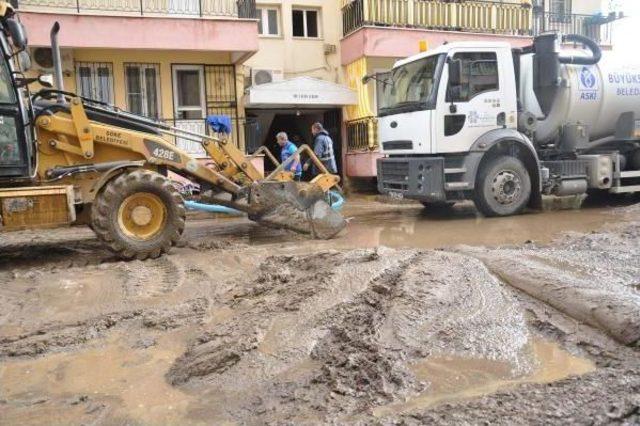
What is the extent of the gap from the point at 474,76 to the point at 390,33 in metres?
7.35

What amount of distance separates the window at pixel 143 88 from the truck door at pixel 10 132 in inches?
336

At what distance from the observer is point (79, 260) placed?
24.3 ft

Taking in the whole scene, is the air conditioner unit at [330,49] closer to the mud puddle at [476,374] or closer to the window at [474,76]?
the window at [474,76]

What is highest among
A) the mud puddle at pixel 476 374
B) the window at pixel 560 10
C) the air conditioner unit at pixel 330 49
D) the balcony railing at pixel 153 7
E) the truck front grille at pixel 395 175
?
the window at pixel 560 10

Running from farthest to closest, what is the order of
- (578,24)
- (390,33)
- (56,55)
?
1. (578,24)
2. (390,33)
3. (56,55)

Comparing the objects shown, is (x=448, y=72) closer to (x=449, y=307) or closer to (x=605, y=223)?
(x=605, y=223)

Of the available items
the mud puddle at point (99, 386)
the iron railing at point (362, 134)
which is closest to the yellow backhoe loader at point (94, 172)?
the mud puddle at point (99, 386)

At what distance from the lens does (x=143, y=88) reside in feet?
49.8

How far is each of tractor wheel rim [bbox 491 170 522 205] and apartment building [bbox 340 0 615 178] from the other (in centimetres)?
625

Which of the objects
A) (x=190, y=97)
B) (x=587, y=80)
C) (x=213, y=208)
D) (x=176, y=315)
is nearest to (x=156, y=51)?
(x=190, y=97)

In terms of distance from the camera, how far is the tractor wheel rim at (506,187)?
1040 centimetres

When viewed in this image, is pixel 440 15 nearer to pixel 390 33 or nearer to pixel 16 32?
pixel 390 33

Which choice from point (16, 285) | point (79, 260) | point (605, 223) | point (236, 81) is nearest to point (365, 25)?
point (236, 81)

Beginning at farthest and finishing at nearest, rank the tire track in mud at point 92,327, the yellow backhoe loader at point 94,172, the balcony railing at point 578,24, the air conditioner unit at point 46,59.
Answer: the balcony railing at point 578,24 < the air conditioner unit at point 46,59 < the yellow backhoe loader at point 94,172 < the tire track in mud at point 92,327
